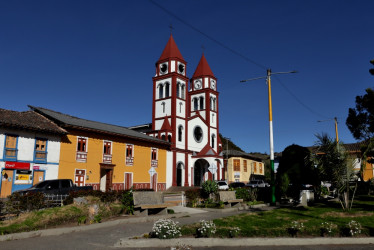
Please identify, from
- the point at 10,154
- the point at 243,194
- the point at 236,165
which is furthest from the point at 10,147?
the point at 236,165

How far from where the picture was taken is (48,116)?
25.7 m

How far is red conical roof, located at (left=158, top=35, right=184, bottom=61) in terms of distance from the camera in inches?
1682

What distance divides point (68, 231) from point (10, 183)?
14534 millimetres

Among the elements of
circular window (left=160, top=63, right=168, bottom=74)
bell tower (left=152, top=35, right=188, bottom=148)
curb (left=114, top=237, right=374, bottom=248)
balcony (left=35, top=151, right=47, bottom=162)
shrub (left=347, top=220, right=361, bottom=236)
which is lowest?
curb (left=114, top=237, right=374, bottom=248)

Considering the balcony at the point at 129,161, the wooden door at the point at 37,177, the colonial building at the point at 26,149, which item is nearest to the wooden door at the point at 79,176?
the colonial building at the point at 26,149

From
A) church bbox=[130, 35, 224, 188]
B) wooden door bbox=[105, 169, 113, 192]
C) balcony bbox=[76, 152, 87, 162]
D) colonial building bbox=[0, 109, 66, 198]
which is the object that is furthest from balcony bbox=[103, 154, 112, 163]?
church bbox=[130, 35, 224, 188]

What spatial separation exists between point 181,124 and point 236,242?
33.6 meters

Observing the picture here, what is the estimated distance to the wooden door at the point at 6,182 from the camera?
20828mm

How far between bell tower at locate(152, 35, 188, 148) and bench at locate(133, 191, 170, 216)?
2435cm

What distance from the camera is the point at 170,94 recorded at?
41219 mm

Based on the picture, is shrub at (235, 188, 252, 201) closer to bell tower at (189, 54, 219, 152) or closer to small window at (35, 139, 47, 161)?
small window at (35, 139, 47, 161)

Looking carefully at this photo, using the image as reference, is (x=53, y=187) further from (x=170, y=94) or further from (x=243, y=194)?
(x=170, y=94)

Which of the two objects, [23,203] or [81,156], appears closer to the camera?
[23,203]

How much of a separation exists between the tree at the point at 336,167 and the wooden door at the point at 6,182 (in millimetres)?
19177
